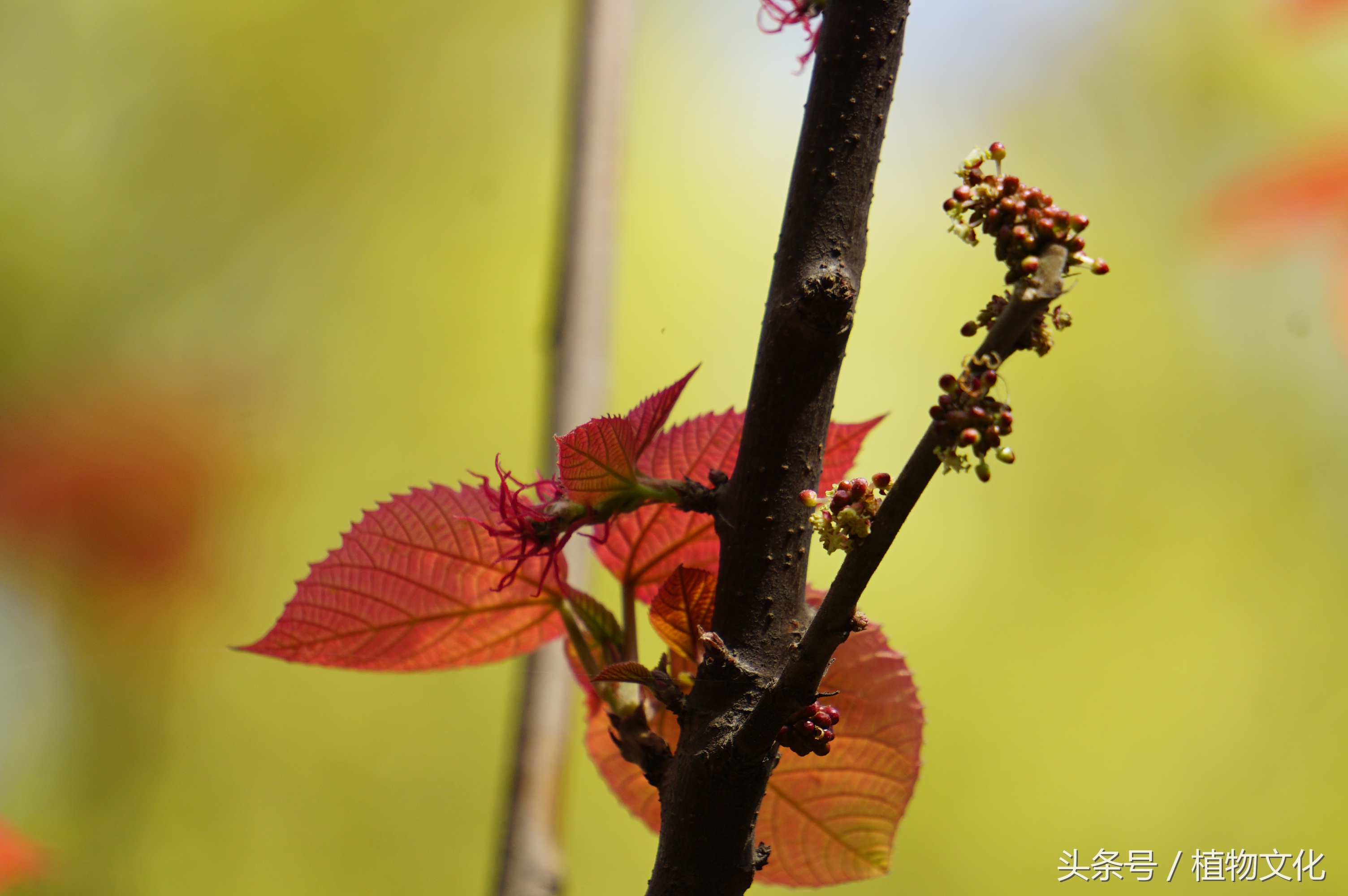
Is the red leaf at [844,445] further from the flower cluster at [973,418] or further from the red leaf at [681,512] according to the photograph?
the flower cluster at [973,418]

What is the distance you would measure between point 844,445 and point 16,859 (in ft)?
2.26

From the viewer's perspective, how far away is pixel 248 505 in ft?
2.30

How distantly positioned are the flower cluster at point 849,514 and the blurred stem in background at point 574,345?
0.21 metres

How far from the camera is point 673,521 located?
237 millimetres

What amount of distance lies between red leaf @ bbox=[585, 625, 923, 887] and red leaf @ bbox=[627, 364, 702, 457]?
0.29 ft

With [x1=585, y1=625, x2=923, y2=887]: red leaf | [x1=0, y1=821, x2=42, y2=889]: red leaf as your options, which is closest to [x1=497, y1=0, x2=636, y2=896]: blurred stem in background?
[x1=585, y1=625, x2=923, y2=887]: red leaf

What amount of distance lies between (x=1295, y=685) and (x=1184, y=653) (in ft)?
0.32

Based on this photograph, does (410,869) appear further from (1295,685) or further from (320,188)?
(1295,685)

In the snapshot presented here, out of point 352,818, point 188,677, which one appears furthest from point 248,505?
point 352,818

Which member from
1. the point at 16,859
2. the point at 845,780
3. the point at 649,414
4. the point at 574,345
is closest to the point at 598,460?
the point at 649,414

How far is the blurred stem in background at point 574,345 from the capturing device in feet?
1.30

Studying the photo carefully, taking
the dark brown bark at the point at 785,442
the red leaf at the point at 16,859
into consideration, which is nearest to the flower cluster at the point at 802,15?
the dark brown bark at the point at 785,442

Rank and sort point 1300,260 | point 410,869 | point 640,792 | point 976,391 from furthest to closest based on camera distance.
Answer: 1. point 1300,260
2. point 410,869
3. point 640,792
4. point 976,391

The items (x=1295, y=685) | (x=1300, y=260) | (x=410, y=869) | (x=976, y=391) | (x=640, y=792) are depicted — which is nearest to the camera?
(x=976, y=391)
